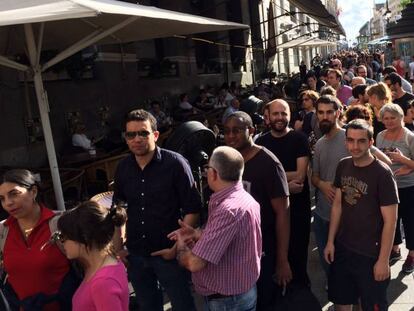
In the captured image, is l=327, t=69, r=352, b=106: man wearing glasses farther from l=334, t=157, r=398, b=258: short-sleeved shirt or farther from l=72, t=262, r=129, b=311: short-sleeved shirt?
l=72, t=262, r=129, b=311: short-sleeved shirt

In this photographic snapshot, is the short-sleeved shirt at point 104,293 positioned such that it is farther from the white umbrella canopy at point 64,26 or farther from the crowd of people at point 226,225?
the white umbrella canopy at point 64,26

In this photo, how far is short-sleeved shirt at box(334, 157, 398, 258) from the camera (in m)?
2.88

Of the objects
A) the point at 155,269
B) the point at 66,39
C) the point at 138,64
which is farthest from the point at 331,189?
the point at 138,64

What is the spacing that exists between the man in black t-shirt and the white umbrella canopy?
2044mm

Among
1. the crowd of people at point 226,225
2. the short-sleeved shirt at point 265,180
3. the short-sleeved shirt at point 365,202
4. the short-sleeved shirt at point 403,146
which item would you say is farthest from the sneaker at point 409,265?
the short-sleeved shirt at point 265,180

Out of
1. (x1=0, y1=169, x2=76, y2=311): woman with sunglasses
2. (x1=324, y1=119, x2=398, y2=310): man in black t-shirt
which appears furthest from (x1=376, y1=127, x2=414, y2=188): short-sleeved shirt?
(x1=0, y1=169, x2=76, y2=311): woman with sunglasses

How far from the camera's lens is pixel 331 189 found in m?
3.47

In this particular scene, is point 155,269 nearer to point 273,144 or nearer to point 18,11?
point 273,144

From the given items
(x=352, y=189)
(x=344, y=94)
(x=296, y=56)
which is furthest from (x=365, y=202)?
(x=296, y=56)

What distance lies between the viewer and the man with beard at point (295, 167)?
3525mm

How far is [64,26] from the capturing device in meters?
5.48

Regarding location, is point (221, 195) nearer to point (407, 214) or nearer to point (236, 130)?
point (236, 130)

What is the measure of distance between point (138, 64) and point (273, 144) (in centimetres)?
927

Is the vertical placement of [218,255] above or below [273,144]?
below
